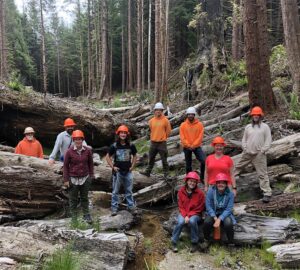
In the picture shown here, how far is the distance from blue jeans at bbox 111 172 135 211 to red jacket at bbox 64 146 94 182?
3.04ft

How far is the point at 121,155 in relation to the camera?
27.6ft

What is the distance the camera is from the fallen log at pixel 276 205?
779 centimetres

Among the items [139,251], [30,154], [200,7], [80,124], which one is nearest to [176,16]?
[200,7]

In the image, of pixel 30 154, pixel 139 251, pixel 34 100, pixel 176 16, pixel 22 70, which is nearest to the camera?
pixel 139 251

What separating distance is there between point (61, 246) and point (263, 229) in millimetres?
3668

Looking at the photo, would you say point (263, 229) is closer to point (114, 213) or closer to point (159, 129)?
point (114, 213)

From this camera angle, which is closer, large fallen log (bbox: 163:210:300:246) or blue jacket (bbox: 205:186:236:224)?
large fallen log (bbox: 163:210:300:246)

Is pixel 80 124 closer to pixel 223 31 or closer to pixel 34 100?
pixel 34 100

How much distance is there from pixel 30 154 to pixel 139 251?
4.36 meters

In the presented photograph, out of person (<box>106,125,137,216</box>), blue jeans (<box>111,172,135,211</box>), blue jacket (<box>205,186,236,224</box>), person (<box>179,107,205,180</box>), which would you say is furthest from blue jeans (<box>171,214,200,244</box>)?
person (<box>179,107,205,180</box>)

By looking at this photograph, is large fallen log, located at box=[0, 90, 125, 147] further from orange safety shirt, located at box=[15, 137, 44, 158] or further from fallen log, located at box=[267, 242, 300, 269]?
fallen log, located at box=[267, 242, 300, 269]

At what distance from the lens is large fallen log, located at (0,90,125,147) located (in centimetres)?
1321

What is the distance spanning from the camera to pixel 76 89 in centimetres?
6266

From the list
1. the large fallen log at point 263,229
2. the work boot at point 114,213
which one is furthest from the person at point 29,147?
the large fallen log at point 263,229
